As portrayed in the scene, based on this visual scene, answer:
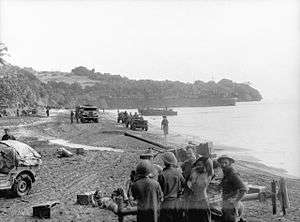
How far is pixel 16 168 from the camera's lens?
42.0 ft

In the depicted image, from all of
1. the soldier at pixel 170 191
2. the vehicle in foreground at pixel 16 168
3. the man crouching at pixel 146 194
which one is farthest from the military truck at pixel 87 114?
the man crouching at pixel 146 194

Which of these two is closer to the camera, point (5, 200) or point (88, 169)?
point (5, 200)

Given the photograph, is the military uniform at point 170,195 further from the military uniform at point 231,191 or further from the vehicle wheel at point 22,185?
the vehicle wheel at point 22,185

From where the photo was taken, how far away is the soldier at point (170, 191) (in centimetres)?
797

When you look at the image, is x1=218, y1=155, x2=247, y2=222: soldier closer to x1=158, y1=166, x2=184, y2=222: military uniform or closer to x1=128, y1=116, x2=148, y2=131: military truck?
x1=158, y1=166, x2=184, y2=222: military uniform

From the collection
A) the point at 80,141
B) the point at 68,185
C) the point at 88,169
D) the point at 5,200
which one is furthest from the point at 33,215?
the point at 80,141

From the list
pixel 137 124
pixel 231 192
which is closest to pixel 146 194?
pixel 231 192

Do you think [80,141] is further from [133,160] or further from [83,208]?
[83,208]

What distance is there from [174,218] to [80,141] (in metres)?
24.5

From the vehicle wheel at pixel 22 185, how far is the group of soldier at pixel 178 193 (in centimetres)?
605

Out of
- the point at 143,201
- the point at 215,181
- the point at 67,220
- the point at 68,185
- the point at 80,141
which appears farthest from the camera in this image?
the point at 80,141

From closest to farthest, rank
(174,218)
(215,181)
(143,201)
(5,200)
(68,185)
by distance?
1. (143,201)
2. (174,218)
3. (215,181)
4. (5,200)
5. (68,185)

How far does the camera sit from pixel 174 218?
806 centimetres

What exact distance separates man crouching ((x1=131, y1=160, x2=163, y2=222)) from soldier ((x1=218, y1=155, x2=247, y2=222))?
1536mm
